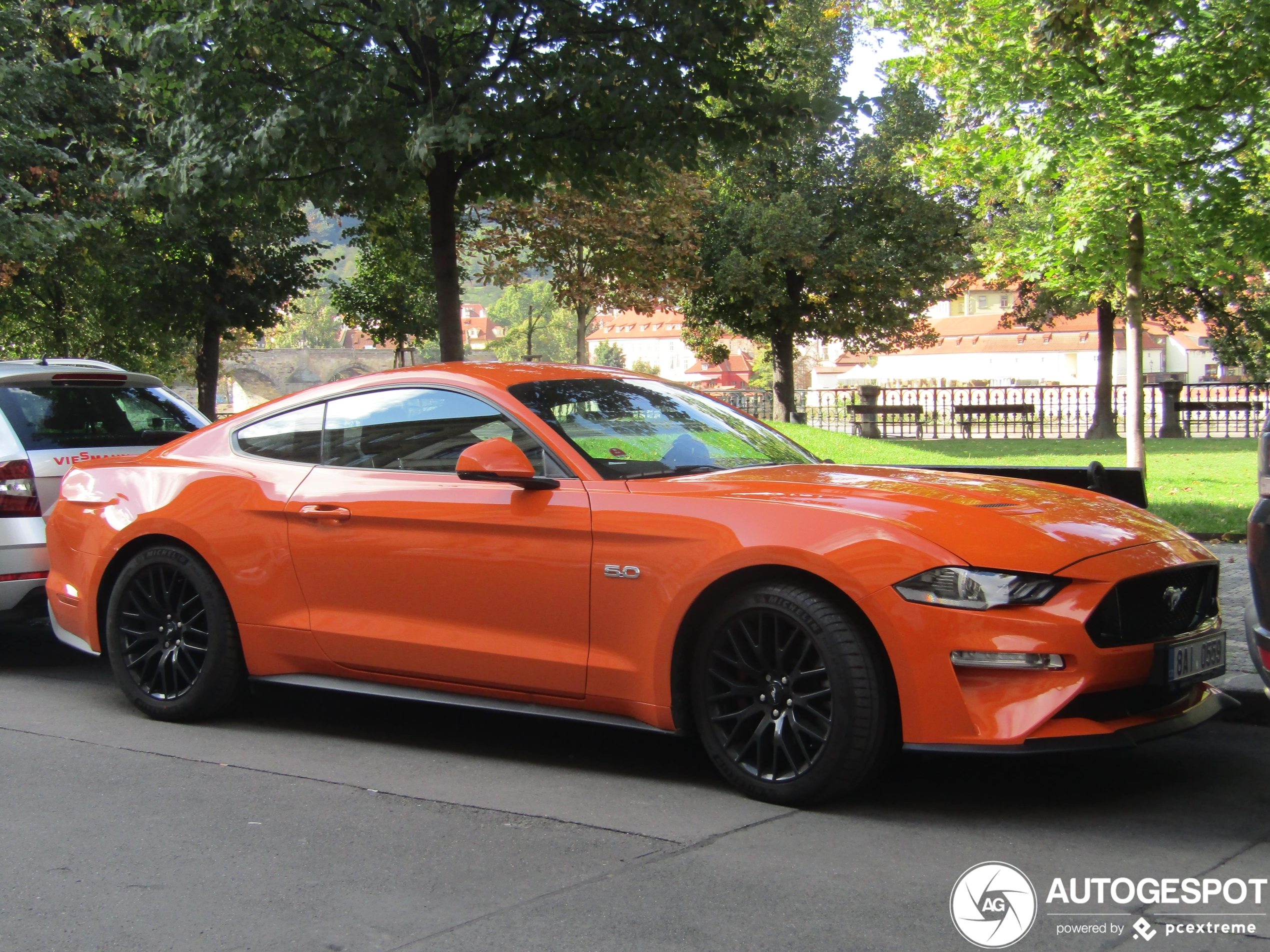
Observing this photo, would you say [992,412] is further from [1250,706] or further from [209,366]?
[1250,706]

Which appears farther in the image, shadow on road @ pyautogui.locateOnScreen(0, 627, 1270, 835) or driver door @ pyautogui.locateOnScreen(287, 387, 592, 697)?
driver door @ pyautogui.locateOnScreen(287, 387, 592, 697)

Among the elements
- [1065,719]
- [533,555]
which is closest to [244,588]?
[533,555]

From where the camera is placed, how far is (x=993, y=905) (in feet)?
11.4

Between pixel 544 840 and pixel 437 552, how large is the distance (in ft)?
4.44

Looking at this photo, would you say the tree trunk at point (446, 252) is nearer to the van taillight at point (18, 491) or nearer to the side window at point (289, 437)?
the van taillight at point (18, 491)

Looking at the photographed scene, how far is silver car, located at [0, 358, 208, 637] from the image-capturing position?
22.8 feet

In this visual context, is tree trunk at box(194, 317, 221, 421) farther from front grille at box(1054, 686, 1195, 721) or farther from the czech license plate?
front grille at box(1054, 686, 1195, 721)

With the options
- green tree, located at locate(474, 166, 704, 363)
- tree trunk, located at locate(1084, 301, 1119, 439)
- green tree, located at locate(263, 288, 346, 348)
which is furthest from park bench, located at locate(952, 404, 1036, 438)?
green tree, located at locate(263, 288, 346, 348)

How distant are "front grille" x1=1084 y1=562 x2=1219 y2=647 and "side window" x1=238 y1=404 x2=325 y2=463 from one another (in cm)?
331

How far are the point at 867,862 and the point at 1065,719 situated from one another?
763mm

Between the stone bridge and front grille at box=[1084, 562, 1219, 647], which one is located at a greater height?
the stone bridge

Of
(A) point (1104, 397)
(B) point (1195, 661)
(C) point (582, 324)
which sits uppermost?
(C) point (582, 324)

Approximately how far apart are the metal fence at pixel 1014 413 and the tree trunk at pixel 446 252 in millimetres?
17314

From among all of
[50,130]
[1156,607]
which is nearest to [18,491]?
[1156,607]
